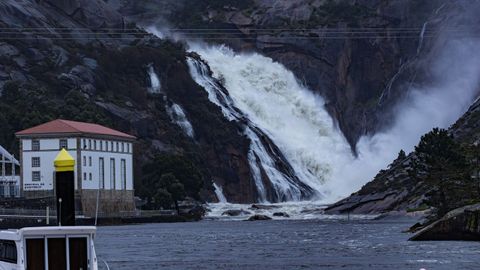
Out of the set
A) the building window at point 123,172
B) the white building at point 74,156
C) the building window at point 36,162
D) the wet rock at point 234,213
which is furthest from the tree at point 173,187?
the building window at point 36,162

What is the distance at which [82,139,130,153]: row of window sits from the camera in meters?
180

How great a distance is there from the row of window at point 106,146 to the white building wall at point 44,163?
2369mm

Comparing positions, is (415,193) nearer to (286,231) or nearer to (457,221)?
(286,231)

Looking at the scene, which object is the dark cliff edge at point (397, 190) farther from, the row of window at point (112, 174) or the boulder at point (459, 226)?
the boulder at point (459, 226)

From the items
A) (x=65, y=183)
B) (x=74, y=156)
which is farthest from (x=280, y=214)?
(x=65, y=183)

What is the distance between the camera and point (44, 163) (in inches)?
6993

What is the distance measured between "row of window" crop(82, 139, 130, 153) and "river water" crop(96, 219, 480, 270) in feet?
146

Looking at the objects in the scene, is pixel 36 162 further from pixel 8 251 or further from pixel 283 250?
pixel 8 251

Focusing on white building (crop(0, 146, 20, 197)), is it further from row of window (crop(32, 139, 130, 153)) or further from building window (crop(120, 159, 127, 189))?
building window (crop(120, 159, 127, 189))

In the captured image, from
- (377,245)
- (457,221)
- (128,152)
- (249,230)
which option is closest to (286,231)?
(249,230)

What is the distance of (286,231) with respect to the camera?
442ft

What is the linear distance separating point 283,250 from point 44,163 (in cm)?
8343

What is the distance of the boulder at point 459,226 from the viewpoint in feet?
294

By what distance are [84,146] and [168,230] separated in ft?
131
